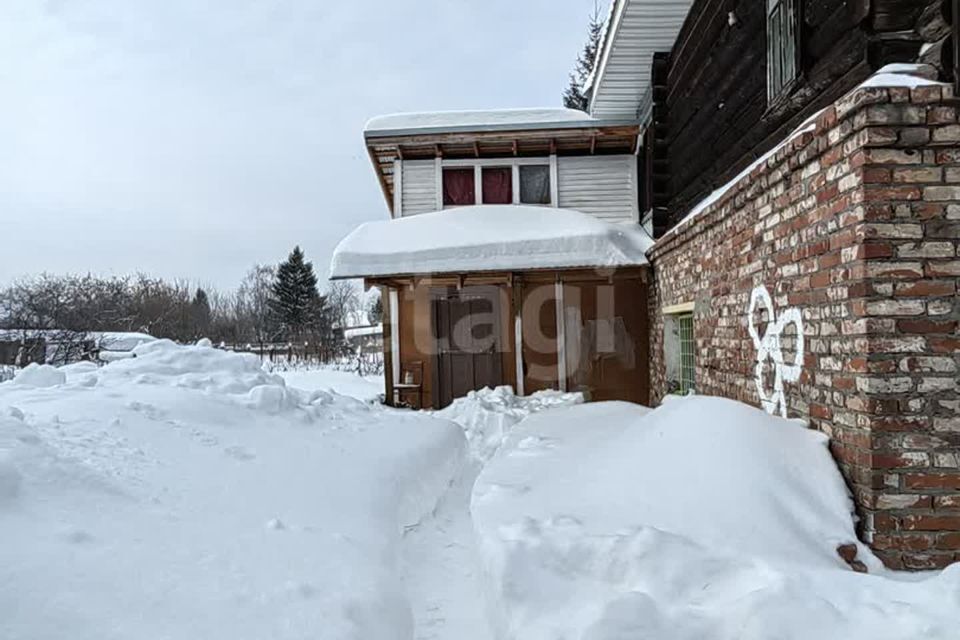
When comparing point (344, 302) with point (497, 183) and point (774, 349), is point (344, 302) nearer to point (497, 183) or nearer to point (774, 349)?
point (497, 183)

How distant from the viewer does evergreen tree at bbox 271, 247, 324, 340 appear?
35062 millimetres

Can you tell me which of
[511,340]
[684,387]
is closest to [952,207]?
[684,387]

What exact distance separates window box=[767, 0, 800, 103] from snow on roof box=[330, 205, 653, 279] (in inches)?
175

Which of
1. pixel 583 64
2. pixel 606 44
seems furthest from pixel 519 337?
pixel 583 64

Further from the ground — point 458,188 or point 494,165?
point 494,165

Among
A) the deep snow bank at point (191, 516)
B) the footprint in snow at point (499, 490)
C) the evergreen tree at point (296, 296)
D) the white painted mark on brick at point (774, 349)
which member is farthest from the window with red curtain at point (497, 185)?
the evergreen tree at point (296, 296)

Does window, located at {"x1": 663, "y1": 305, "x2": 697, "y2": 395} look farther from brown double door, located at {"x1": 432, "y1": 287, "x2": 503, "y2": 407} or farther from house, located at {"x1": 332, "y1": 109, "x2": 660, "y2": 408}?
brown double door, located at {"x1": 432, "y1": 287, "x2": 503, "y2": 407}

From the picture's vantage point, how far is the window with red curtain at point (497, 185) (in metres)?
11.5

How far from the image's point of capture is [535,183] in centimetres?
1162

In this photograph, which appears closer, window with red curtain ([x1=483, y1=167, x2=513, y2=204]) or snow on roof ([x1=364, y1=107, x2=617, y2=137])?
snow on roof ([x1=364, y1=107, x2=617, y2=137])

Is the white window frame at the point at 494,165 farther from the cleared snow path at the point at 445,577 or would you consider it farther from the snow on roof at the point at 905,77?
the snow on roof at the point at 905,77

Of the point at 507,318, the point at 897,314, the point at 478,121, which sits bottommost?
the point at 897,314

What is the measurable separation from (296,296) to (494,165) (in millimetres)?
26490

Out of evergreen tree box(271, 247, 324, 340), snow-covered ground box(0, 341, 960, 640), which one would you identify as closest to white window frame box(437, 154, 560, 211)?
snow-covered ground box(0, 341, 960, 640)
